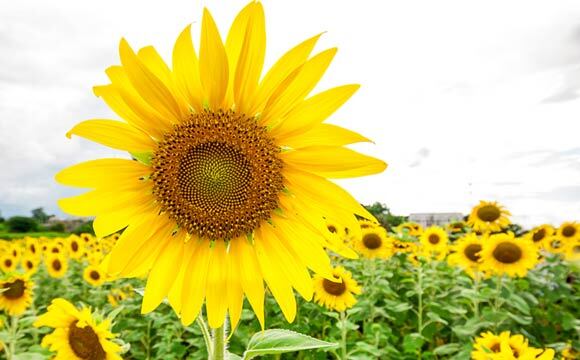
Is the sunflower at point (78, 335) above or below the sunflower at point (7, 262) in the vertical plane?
below

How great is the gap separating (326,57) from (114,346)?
2.92 metres

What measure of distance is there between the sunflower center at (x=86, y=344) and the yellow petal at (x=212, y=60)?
2683mm

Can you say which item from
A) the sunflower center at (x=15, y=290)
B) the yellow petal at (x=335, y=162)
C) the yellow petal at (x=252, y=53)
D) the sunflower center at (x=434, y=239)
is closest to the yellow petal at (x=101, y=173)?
the yellow petal at (x=252, y=53)

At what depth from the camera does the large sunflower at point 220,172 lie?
1974 millimetres

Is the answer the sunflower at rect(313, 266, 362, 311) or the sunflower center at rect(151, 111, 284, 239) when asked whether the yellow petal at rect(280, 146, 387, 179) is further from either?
the sunflower at rect(313, 266, 362, 311)

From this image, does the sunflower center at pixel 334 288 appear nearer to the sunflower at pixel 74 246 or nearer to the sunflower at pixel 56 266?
the sunflower at pixel 56 266

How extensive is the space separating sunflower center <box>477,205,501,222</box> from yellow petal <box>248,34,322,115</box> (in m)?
8.74

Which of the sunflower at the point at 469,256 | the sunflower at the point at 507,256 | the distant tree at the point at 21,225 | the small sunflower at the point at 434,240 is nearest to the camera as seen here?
the sunflower at the point at 507,256

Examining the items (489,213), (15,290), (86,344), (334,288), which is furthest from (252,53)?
(489,213)

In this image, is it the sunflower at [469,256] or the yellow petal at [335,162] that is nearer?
the yellow petal at [335,162]

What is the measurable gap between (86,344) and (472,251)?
18.0 feet

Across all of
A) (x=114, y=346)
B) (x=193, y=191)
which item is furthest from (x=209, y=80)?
(x=114, y=346)

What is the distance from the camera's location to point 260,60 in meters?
1.99

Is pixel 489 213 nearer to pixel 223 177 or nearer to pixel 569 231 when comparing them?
pixel 569 231
